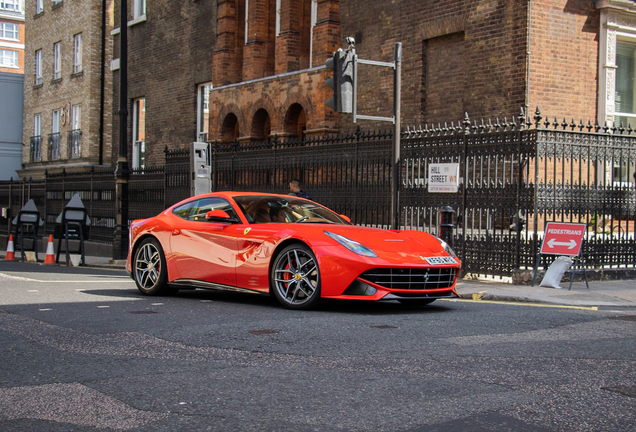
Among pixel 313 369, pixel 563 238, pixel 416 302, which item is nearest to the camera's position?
pixel 313 369

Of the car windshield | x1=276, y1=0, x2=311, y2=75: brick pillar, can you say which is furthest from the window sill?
the car windshield

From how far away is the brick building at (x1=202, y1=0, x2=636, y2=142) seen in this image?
15375 millimetres

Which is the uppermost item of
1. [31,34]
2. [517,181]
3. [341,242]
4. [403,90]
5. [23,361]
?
[31,34]

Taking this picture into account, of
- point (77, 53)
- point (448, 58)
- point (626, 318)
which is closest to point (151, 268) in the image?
point (626, 318)

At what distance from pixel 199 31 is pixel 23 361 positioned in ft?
71.4

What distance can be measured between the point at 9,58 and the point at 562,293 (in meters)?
83.3

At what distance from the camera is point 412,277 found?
8148 mm

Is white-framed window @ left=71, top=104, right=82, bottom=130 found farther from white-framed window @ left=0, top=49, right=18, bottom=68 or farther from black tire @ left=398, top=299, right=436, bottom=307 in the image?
white-framed window @ left=0, top=49, right=18, bottom=68

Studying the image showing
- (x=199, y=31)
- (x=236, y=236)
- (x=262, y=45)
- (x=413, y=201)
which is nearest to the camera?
(x=236, y=236)

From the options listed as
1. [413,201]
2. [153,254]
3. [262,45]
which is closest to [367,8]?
[262,45]

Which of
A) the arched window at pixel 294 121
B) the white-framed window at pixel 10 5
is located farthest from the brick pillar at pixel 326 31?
the white-framed window at pixel 10 5

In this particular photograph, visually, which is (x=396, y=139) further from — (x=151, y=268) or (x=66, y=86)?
(x=66, y=86)

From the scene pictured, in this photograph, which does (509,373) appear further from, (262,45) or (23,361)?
(262,45)

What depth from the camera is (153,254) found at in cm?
997
